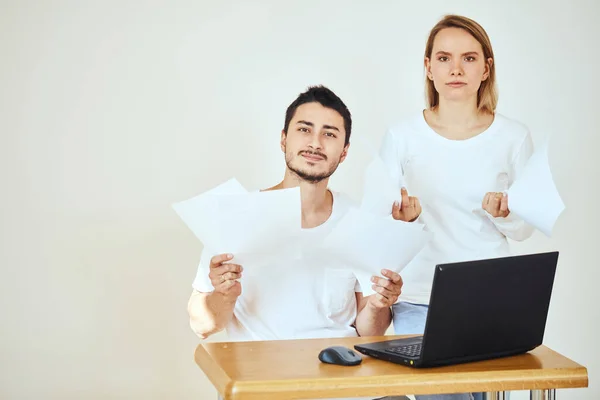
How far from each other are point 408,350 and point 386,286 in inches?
13.9

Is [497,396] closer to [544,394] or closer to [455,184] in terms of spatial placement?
[544,394]

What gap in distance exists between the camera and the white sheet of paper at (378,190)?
239 centimetres

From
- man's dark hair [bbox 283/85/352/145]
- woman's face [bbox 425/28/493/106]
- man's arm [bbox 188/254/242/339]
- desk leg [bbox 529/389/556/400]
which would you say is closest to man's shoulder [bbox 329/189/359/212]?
man's dark hair [bbox 283/85/352/145]

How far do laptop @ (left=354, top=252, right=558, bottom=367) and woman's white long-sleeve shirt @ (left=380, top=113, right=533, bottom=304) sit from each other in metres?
0.77

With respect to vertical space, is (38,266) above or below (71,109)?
below

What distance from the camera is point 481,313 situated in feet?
5.56

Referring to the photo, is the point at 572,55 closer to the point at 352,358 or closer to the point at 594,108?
the point at 594,108

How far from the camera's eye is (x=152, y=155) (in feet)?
10.2

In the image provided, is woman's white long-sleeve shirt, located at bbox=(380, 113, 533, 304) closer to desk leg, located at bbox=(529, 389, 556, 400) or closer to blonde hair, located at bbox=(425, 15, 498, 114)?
blonde hair, located at bbox=(425, 15, 498, 114)

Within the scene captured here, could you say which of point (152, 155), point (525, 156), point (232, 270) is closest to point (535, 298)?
point (232, 270)

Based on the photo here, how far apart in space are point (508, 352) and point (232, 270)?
68 centimetres

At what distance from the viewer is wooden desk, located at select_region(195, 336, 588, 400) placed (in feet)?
5.08

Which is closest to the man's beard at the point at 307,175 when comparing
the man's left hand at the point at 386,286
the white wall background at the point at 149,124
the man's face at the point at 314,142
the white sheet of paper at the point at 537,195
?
the man's face at the point at 314,142

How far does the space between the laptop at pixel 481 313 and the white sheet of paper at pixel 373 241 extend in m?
0.27
